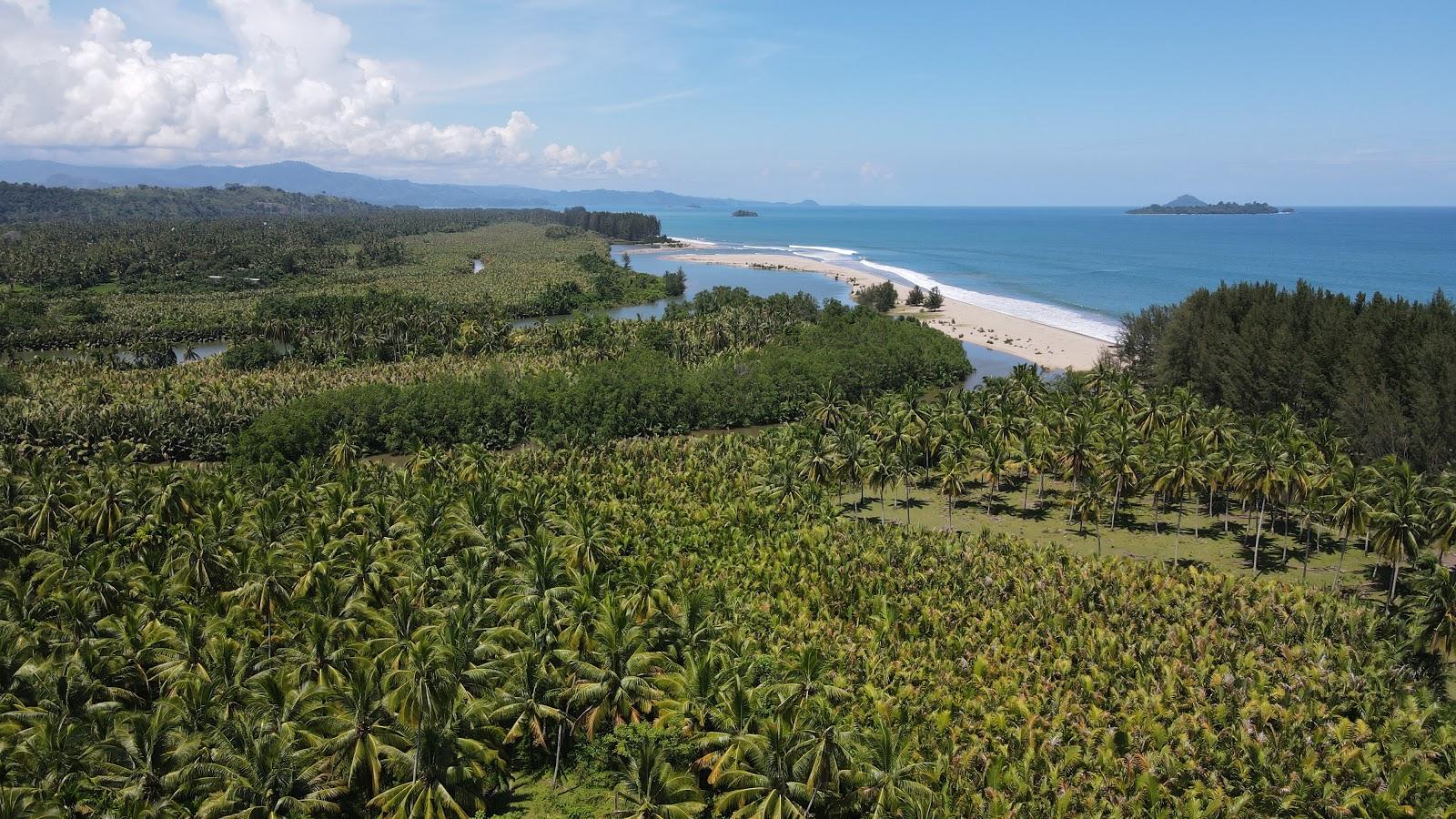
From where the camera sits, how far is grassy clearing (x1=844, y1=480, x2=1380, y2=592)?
5481cm

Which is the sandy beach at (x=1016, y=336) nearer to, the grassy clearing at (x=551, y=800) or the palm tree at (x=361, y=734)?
the grassy clearing at (x=551, y=800)

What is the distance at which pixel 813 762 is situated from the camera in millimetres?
28797

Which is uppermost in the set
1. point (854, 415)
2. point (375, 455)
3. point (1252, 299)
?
point (1252, 299)

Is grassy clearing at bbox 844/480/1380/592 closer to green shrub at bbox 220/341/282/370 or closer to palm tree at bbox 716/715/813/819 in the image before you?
palm tree at bbox 716/715/813/819

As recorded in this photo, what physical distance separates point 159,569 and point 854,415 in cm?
5312

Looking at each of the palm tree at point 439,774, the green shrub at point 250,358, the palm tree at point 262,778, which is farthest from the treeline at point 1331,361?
the green shrub at point 250,358

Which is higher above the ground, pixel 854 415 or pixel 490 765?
pixel 854 415

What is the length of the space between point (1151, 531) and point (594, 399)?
51.5m

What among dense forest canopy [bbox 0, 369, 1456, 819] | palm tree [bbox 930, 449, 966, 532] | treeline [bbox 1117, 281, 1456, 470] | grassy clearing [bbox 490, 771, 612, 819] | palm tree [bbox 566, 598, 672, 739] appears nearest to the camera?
dense forest canopy [bbox 0, 369, 1456, 819]

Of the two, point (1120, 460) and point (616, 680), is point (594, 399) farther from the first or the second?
point (616, 680)

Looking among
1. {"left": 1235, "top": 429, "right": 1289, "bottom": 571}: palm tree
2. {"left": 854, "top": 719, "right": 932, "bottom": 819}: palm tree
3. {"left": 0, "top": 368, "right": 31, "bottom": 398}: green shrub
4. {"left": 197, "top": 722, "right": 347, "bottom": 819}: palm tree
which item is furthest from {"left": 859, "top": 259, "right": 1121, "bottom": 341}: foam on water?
{"left": 0, "top": 368, "right": 31, "bottom": 398}: green shrub

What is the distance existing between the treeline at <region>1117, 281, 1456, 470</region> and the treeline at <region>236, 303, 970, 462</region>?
28.8 metres

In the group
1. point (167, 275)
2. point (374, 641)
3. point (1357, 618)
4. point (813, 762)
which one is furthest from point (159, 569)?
point (167, 275)

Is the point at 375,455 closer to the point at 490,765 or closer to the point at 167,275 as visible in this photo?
the point at 490,765
